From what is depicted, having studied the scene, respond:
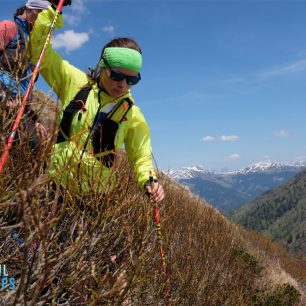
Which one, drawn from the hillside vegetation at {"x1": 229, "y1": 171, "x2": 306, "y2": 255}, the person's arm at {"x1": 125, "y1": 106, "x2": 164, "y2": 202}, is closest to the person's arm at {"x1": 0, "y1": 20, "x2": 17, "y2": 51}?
the person's arm at {"x1": 125, "y1": 106, "x2": 164, "y2": 202}

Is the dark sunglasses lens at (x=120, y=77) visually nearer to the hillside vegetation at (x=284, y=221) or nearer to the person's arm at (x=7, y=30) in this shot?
the person's arm at (x=7, y=30)

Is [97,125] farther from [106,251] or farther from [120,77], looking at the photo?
[106,251]

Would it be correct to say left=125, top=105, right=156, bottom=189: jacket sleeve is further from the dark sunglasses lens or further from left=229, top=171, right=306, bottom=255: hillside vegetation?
left=229, top=171, right=306, bottom=255: hillside vegetation

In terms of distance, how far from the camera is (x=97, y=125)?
3.00 meters

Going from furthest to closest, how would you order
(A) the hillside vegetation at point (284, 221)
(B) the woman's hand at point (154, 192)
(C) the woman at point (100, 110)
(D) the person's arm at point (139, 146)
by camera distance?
1. (A) the hillside vegetation at point (284, 221)
2. (D) the person's arm at point (139, 146)
3. (B) the woman's hand at point (154, 192)
4. (C) the woman at point (100, 110)

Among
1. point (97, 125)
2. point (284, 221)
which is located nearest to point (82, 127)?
point (97, 125)

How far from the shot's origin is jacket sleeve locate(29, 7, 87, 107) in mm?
2691

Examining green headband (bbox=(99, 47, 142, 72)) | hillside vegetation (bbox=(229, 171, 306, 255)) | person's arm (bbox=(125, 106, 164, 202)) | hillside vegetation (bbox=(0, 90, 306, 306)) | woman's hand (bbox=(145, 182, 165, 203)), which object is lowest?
hillside vegetation (bbox=(229, 171, 306, 255))

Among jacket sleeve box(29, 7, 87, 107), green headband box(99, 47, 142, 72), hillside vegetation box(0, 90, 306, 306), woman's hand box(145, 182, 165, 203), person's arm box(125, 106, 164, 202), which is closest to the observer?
hillside vegetation box(0, 90, 306, 306)

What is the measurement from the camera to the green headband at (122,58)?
299cm

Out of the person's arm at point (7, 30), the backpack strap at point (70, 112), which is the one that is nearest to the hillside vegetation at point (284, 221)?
the backpack strap at point (70, 112)

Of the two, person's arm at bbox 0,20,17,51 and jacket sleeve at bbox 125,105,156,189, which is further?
jacket sleeve at bbox 125,105,156,189

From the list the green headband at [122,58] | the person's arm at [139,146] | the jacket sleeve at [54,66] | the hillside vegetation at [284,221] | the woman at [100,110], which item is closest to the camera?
the jacket sleeve at [54,66]

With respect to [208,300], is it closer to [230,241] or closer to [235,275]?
[235,275]
